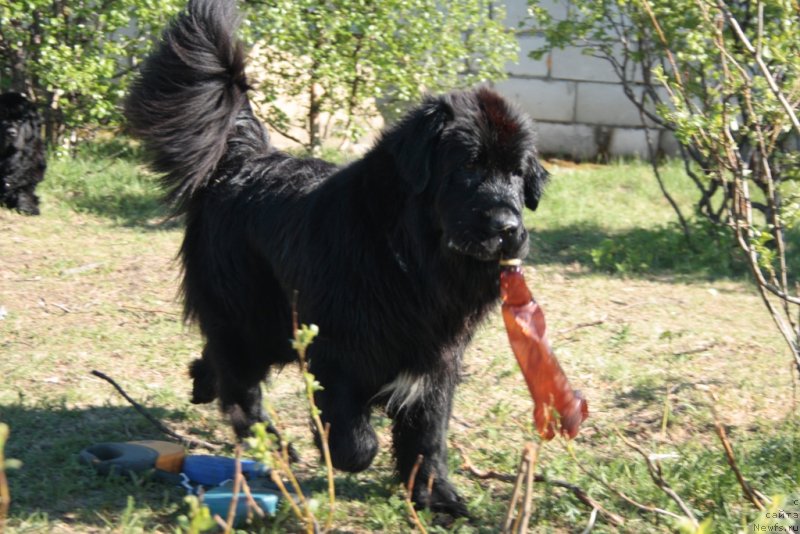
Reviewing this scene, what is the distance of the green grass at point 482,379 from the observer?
3842 mm

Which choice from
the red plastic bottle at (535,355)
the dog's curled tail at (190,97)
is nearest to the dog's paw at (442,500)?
the red plastic bottle at (535,355)

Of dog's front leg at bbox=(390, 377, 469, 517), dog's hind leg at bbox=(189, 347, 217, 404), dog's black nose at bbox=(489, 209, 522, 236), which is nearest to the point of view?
dog's black nose at bbox=(489, 209, 522, 236)

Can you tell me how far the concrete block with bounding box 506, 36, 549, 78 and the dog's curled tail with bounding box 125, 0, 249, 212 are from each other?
7.14m

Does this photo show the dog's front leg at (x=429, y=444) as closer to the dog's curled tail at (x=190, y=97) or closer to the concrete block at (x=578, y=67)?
the dog's curled tail at (x=190, y=97)

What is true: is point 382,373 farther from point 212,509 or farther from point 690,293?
point 690,293

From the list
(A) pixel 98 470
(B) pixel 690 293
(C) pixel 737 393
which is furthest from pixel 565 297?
(A) pixel 98 470

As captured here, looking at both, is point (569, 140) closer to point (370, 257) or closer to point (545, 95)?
point (545, 95)

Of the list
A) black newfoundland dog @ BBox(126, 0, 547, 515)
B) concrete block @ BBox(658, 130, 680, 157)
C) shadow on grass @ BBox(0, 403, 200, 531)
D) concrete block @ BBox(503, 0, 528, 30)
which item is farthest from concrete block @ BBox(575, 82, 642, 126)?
shadow on grass @ BBox(0, 403, 200, 531)

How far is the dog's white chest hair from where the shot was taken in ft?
12.4

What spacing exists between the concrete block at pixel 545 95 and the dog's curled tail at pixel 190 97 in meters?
7.23

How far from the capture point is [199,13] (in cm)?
469

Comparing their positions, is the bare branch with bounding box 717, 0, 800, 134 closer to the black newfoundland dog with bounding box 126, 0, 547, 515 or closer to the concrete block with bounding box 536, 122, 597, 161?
the black newfoundland dog with bounding box 126, 0, 547, 515

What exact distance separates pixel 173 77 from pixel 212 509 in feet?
6.79

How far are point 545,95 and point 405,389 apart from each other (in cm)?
839
